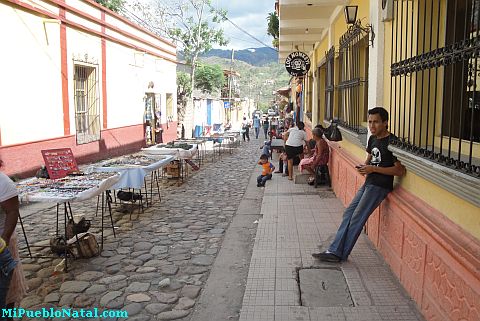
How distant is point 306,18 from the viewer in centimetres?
993

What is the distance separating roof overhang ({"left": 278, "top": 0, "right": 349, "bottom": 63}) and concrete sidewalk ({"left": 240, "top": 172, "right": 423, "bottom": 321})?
154 inches

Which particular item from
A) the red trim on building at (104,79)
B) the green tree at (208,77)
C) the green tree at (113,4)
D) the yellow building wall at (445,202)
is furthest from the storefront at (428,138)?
the green tree at (208,77)

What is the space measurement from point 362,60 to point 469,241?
463 centimetres

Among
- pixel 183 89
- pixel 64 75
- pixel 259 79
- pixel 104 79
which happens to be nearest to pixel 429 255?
pixel 64 75

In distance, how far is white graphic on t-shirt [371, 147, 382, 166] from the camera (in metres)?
4.37

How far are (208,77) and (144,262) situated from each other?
35.5m

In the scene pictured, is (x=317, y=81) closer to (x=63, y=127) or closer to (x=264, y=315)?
(x=63, y=127)

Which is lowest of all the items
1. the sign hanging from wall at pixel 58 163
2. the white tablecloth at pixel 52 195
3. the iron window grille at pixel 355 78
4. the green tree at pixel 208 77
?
the white tablecloth at pixel 52 195

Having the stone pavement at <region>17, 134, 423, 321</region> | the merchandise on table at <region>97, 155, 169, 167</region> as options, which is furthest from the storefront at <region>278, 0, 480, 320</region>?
the merchandise on table at <region>97, 155, 169, 167</region>

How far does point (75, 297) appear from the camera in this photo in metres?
4.39

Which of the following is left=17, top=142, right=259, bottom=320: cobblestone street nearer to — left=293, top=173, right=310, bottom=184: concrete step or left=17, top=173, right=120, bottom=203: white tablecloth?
left=17, top=173, right=120, bottom=203: white tablecloth

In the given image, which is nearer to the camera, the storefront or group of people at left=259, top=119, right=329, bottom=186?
the storefront

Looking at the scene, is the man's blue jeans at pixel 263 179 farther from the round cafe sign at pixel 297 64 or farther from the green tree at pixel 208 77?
the green tree at pixel 208 77

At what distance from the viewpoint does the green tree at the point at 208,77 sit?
130 feet
